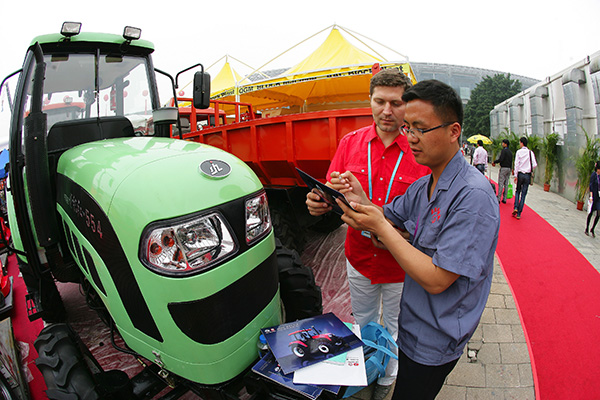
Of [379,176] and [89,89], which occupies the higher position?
[89,89]

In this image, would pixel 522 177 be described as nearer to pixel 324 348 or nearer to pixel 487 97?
pixel 324 348

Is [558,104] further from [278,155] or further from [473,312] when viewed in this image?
[473,312]

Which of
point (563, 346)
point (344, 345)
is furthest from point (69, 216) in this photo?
point (563, 346)

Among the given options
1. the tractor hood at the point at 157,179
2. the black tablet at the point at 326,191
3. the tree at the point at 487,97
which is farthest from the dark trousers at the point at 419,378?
the tree at the point at 487,97

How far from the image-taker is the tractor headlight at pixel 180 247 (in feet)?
4.71

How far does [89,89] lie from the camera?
8.43 ft

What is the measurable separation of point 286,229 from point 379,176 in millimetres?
2143

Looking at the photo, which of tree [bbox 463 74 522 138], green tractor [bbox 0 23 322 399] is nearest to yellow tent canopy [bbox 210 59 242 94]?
green tractor [bbox 0 23 322 399]

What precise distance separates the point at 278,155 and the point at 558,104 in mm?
13619

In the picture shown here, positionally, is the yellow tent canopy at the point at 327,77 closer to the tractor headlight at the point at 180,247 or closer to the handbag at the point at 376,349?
the handbag at the point at 376,349

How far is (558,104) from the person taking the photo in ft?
40.9

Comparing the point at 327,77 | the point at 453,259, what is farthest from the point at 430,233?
the point at 327,77

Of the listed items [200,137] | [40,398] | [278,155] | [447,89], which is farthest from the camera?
[200,137]

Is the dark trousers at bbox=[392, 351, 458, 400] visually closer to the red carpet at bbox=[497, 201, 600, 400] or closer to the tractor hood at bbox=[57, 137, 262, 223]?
the tractor hood at bbox=[57, 137, 262, 223]
